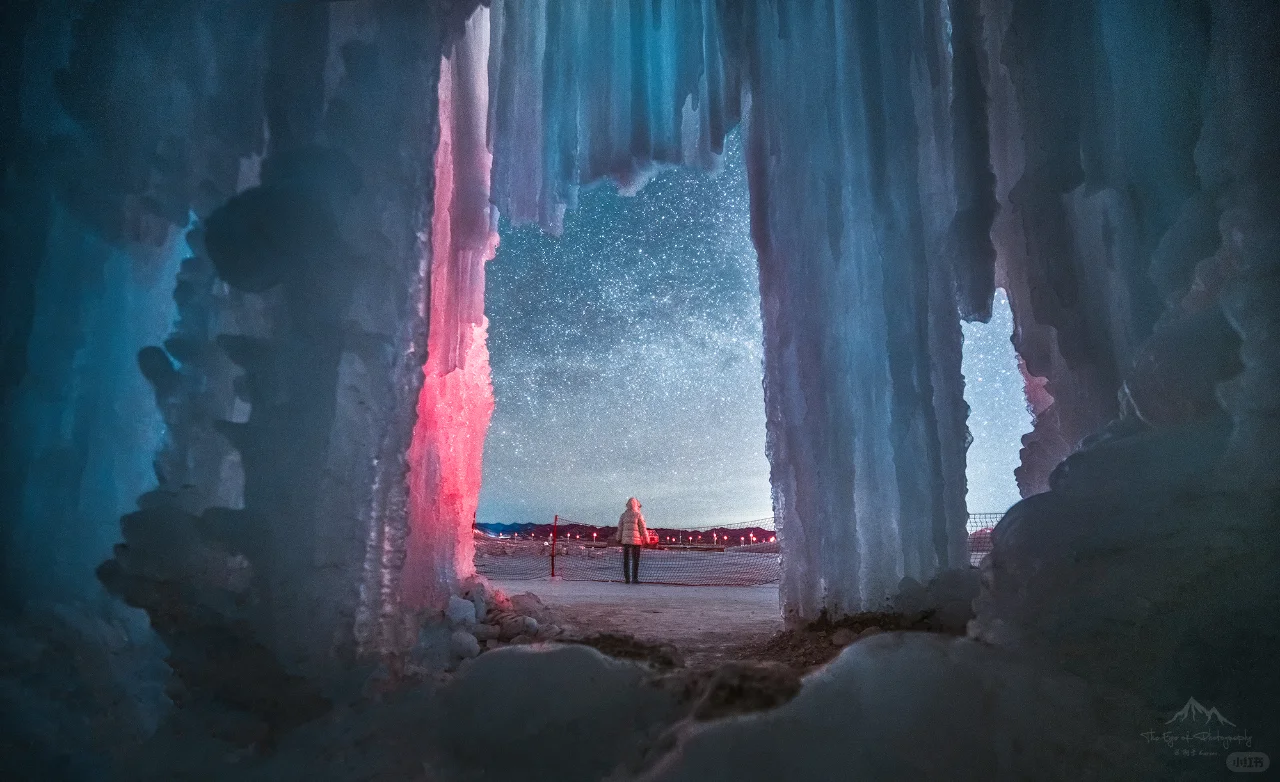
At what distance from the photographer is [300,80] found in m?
3.53

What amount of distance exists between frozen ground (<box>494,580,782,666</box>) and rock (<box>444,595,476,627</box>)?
0.72m

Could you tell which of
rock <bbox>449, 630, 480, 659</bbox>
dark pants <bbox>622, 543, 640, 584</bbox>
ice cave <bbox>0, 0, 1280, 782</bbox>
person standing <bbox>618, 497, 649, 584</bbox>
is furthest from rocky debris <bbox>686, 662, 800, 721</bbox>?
dark pants <bbox>622, 543, 640, 584</bbox>

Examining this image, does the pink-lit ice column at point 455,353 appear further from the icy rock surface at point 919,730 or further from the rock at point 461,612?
the icy rock surface at point 919,730

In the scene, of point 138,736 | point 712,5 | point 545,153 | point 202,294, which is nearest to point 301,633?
point 138,736

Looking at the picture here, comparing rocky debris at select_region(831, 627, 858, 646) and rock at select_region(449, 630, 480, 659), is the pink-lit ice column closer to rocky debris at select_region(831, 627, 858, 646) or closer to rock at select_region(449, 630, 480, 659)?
rock at select_region(449, 630, 480, 659)

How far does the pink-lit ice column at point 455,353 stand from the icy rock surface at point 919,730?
3337mm

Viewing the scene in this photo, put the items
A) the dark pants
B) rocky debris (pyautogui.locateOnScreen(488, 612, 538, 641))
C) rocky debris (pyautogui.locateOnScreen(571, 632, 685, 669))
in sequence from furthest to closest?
the dark pants → rocky debris (pyautogui.locateOnScreen(488, 612, 538, 641)) → rocky debris (pyautogui.locateOnScreen(571, 632, 685, 669))

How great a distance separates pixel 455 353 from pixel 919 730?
4.82 m

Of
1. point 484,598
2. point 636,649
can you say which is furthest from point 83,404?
point 636,649

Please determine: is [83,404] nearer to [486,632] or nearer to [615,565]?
[486,632]

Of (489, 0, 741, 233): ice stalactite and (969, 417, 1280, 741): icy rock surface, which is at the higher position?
(489, 0, 741, 233): ice stalactite

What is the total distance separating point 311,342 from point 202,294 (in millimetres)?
718

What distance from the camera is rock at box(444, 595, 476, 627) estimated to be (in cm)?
511

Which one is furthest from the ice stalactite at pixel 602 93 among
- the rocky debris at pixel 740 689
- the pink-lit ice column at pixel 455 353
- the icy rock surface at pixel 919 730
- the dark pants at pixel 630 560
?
the dark pants at pixel 630 560
